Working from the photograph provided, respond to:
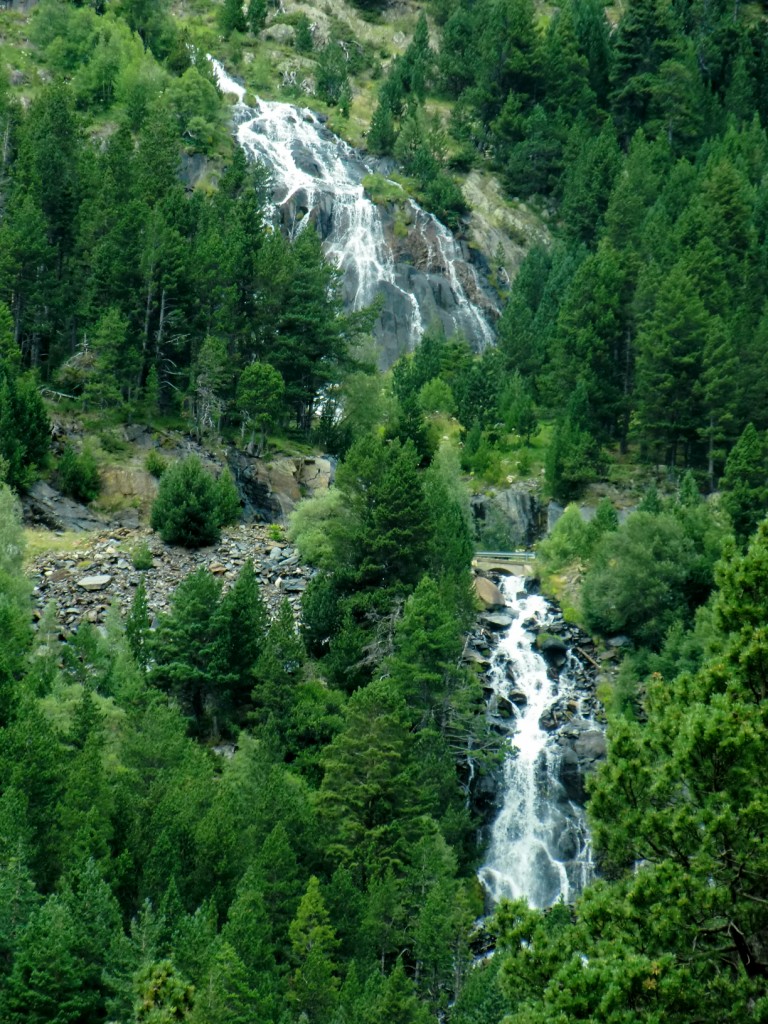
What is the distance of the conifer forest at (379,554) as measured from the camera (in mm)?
30094

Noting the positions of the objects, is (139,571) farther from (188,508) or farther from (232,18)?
(232,18)

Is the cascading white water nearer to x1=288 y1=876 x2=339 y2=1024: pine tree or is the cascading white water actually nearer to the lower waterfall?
the lower waterfall

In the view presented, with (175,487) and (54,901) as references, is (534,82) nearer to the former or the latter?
(175,487)

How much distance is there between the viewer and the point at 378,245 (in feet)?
436

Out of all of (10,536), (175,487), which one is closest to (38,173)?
(175,487)

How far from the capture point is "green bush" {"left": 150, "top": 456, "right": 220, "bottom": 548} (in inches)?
2965

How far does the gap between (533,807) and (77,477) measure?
34.1 metres

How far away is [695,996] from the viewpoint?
25547 mm

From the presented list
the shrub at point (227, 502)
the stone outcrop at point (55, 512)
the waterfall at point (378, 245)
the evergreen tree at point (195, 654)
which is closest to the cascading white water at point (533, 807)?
the evergreen tree at point (195, 654)

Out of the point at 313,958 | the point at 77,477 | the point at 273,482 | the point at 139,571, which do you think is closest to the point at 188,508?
the point at 139,571

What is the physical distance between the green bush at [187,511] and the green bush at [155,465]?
5642 millimetres

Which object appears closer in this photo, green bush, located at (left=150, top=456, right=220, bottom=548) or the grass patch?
the grass patch

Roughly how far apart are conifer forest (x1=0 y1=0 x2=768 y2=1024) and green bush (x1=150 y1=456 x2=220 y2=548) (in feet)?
0.79

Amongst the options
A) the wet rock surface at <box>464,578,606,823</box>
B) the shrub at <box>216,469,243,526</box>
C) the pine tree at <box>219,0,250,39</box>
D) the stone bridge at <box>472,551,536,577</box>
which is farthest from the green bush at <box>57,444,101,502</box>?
Result: the pine tree at <box>219,0,250,39</box>
